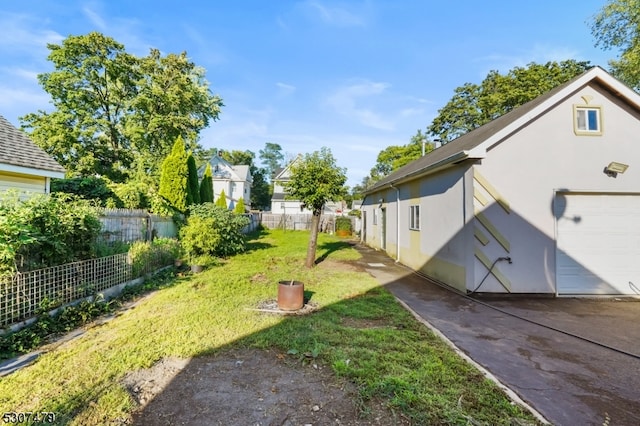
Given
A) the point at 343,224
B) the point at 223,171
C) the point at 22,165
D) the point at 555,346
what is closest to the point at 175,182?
the point at 22,165

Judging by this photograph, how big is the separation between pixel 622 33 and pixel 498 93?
919 cm

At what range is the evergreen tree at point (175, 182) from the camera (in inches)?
497

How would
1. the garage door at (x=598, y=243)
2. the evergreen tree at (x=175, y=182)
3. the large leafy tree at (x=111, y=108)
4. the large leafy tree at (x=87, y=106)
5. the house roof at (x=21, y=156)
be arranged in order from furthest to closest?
the large leafy tree at (x=111, y=108), the large leafy tree at (x=87, y=106), the evergreen tree at (x=175, y=182), the garage door at (x=598, y=243), the house roof at (x=21, y=156)

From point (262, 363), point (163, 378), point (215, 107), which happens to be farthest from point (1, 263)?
point (215, 107)

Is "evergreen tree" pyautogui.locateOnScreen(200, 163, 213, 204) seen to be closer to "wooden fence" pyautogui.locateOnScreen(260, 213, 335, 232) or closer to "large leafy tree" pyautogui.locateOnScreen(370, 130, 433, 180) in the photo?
"wooden fence" pyautogui.locateOnScreen(260, 213, 335, 232)

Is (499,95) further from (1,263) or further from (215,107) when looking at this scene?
(1,263)

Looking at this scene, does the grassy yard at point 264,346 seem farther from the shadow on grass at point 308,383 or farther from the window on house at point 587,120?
the window on house at point 587,120

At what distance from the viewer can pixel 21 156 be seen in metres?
7.17

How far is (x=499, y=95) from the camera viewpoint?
2153cm

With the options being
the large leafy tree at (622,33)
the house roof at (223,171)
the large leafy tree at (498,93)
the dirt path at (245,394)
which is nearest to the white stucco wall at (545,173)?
the dirt path at (245,394)

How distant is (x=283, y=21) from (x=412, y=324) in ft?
30.6

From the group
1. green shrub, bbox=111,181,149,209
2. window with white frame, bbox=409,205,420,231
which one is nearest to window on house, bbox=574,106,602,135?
window with white frame, bbox=409,205,420,231

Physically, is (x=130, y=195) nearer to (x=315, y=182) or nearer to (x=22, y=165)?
(x=22, y=165)

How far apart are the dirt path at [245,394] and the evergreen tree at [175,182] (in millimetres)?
10410
